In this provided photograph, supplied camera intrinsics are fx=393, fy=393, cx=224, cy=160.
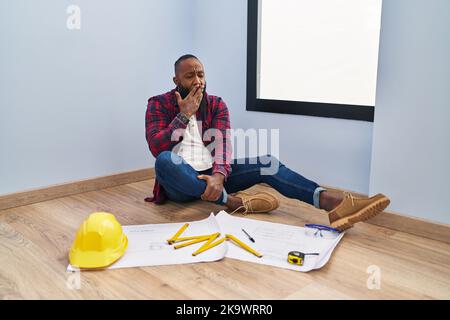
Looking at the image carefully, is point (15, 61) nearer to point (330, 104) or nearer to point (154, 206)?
point (154, 206)

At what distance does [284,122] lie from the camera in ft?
6.14

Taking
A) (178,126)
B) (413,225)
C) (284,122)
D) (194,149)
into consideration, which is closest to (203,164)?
(194,149)

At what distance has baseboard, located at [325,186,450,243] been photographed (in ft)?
4.26

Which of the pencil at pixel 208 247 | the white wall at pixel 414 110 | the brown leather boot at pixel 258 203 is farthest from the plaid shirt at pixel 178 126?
the white wall at pixel 414 110

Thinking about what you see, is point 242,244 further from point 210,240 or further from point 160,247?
point 160,247

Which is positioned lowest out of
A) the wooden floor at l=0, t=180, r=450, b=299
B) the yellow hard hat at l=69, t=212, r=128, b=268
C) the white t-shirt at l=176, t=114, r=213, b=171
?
the wooden floor at l=0, t=180, r=450, b=299

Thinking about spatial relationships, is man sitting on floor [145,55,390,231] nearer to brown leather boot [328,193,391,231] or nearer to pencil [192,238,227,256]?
brown leather boot [328,193,391,231]

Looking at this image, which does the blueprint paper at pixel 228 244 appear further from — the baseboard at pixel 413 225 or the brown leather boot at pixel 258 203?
the baseboard at pixel 413 225

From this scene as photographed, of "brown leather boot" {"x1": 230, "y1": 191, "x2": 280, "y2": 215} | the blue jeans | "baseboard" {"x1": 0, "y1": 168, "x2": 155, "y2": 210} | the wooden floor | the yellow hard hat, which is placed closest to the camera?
the wooden floor

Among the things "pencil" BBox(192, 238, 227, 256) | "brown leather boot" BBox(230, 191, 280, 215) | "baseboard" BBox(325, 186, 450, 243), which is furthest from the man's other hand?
"baseboard" BBox(325, 186, 450, 243)

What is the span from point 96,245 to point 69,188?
0.82 metres

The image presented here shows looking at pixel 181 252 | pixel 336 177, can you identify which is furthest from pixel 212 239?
pixel 336 177

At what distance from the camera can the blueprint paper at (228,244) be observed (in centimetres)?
110

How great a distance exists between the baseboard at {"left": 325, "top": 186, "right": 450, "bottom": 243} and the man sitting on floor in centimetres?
19
